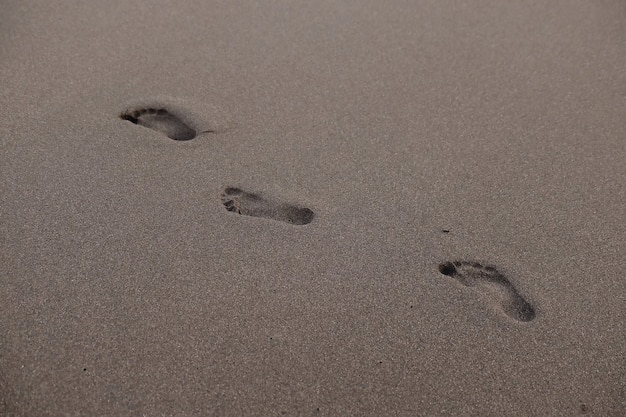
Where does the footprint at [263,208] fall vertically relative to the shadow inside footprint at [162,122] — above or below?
below

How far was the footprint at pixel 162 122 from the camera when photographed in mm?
1972

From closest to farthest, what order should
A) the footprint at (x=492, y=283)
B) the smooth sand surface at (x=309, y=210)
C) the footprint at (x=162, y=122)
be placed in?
the smooth sand surface at (x=309, y=210) < the footprint at (x=492, y=283) < the footprint at (x=162, y=122)

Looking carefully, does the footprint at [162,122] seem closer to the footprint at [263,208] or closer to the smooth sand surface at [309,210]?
the smooth sand surface at [309,210]

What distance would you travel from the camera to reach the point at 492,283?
165cm

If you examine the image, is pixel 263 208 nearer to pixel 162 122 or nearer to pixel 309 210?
pixel 309 210

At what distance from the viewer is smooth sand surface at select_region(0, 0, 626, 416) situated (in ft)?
4.69

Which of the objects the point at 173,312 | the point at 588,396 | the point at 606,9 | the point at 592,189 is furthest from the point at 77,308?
the point at 606,9

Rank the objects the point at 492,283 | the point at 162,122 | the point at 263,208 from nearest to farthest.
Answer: the point at 492,283 < the point at 263,208 < the point at 162,122

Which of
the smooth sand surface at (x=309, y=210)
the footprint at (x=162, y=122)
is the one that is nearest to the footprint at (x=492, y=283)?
the smooth sand surface at (x=309, y=210)

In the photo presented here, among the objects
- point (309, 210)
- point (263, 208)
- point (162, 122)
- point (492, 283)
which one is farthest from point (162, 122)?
point (492, 283)

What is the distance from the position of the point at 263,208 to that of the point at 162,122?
0.51 m

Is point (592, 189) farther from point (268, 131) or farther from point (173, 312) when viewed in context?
point (173, 312)

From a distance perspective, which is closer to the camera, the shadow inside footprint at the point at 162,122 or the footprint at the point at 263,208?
the footprint at the point at 263,208

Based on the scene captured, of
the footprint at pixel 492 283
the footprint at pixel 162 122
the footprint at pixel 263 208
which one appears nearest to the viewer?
the footprint at pixel 492 283
